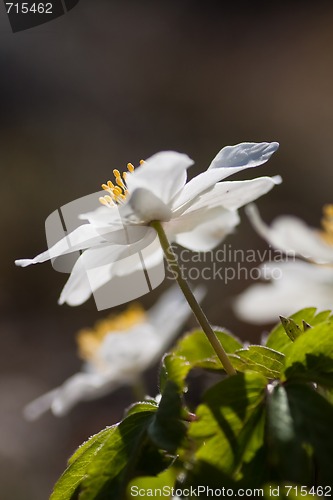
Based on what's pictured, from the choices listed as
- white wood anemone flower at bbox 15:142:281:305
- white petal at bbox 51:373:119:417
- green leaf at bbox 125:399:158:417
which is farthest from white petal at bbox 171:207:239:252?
white petal at bbox 51:373:119:417

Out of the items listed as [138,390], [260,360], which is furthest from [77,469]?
[138,390]

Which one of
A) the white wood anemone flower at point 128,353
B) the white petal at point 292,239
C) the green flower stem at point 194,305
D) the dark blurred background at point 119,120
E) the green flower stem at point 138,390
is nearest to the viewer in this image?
the green flower stem at point 194,305

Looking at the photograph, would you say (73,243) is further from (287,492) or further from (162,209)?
(287,492)

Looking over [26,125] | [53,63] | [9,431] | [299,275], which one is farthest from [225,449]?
[53,63]

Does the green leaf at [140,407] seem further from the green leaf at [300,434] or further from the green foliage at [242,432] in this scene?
the green leaf at [300,434]

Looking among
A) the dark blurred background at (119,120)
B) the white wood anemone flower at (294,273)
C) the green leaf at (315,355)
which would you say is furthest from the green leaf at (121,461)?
the dark blurred background at (119,120)
